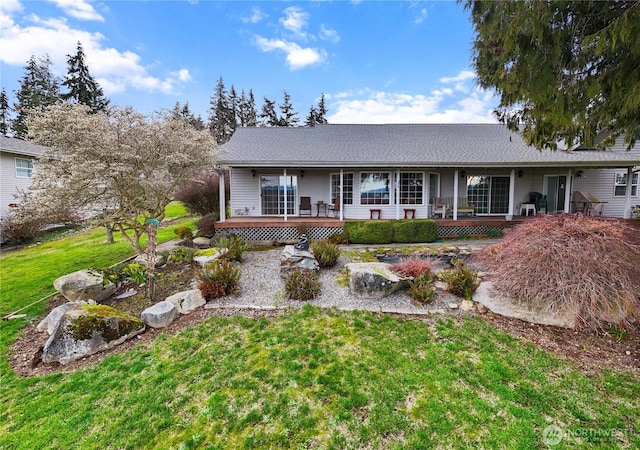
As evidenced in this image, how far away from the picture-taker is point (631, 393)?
9.46 ft

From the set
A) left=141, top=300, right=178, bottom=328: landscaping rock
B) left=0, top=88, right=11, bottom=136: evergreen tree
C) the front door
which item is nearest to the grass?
left=141, top=300, right=178, bottom=328: landscaping rock

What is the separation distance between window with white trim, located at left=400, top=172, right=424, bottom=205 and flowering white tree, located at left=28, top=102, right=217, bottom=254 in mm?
7581

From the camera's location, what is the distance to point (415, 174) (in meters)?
10.8

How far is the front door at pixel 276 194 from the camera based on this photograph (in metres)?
11.5

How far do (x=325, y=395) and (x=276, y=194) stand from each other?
944cm

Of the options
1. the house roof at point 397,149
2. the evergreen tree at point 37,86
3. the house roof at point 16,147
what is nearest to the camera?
the house roof at point 397,149

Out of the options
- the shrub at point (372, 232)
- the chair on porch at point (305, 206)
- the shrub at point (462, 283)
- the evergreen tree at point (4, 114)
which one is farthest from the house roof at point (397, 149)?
the evergreen tree at point (4, 114)

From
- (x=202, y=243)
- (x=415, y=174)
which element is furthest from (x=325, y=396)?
(x=415, y=174)

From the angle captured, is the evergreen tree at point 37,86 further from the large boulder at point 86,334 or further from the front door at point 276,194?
the large boulder at point 86,334

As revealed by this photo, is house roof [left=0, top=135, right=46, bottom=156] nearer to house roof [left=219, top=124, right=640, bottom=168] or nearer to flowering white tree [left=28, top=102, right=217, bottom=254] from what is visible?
house roof [left=219, top=124, right=640, bottom=168]

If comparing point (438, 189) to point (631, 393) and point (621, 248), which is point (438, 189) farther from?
point (631, 393)

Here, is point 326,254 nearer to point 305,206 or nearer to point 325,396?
point 325,396

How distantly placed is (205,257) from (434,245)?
7.09 meters

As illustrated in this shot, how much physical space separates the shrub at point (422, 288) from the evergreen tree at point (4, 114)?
45145mm
